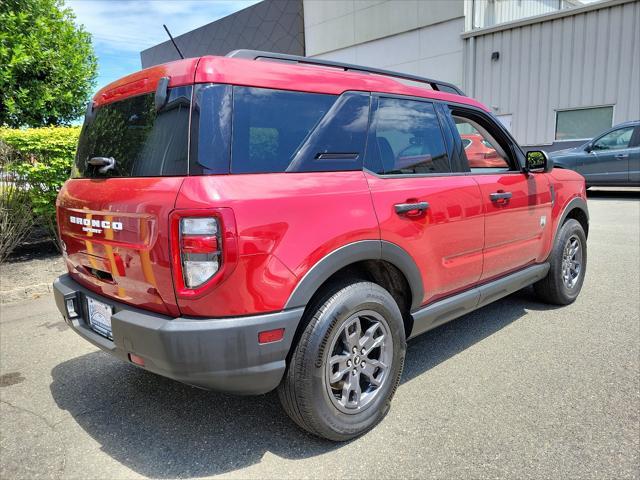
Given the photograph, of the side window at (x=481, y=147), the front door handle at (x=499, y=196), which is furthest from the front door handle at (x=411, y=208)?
the side window at (x=481, y=147)

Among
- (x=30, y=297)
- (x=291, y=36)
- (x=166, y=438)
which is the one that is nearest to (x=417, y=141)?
(x=166, y=438)

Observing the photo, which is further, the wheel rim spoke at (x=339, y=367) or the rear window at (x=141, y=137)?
the wheel rim spoke at (x=339, y=367)

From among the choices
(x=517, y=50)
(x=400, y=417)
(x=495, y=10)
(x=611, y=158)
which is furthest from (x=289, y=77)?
(x=495, y=10)

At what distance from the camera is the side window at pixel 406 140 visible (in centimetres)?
281

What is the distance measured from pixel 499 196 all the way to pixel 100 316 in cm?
274

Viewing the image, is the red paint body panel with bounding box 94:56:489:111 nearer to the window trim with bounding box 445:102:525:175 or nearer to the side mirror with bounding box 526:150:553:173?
the window trim with bounding box 445:102:525:175

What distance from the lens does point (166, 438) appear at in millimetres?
2654

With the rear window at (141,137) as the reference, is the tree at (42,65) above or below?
above

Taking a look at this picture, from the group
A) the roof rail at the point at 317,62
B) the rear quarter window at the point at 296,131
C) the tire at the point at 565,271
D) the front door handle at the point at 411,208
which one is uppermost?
the roof rail at the point at 317,62

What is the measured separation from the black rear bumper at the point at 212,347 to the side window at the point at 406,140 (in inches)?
43.4

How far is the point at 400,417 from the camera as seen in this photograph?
281cm

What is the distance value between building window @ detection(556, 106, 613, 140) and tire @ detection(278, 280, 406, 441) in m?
15.5

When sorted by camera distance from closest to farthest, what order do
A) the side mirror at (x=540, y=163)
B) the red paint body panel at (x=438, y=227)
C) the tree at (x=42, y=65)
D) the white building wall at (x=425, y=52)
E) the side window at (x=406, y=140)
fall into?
the red paint body panel at (x=438, y=227) < the side window at (x=406, y=140) < the side mirror at (x=540, y=163) < the tree at (x=42, y=65) < the white building wall at (x=425, y=52)

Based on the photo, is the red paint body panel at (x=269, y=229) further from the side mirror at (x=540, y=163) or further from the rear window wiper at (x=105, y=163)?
the side mirror at (x=540, y=163)
